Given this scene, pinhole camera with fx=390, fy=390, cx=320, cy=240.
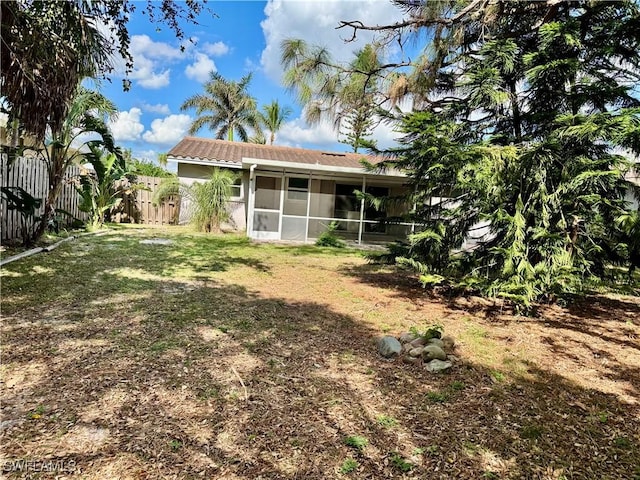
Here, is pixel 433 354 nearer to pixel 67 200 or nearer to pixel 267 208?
pixel 267 208

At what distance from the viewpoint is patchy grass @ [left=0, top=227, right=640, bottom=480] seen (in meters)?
2.40

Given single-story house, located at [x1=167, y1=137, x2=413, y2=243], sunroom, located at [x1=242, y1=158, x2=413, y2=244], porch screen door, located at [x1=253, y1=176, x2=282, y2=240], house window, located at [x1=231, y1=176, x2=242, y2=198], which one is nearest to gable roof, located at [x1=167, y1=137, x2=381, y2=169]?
single-story house, located at [x1=167, y1=137, x2=413, y2=243]

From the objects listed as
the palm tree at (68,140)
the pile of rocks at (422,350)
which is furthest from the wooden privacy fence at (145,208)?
the pile of rocks at (422,350)

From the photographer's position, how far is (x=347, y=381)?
3469mm

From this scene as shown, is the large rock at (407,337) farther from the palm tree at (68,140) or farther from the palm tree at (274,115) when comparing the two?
the palm tree at (274,115)

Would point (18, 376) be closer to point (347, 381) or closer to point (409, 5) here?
point (347, 381)

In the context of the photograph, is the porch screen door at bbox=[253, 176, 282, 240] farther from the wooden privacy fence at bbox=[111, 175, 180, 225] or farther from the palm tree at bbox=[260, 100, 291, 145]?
the palm tree at bbox=[260, 100, 291, 145]

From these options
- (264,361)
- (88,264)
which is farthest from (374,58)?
(88,264)

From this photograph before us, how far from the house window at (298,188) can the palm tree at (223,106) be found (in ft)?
59.9

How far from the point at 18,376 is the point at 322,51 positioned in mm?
6827

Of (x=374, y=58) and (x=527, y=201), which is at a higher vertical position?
(x=374, y=58)

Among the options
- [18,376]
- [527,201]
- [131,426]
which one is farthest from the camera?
[527,201]

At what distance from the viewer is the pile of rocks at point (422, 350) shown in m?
3.88

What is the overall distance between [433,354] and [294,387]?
Result: 1.53 metres
